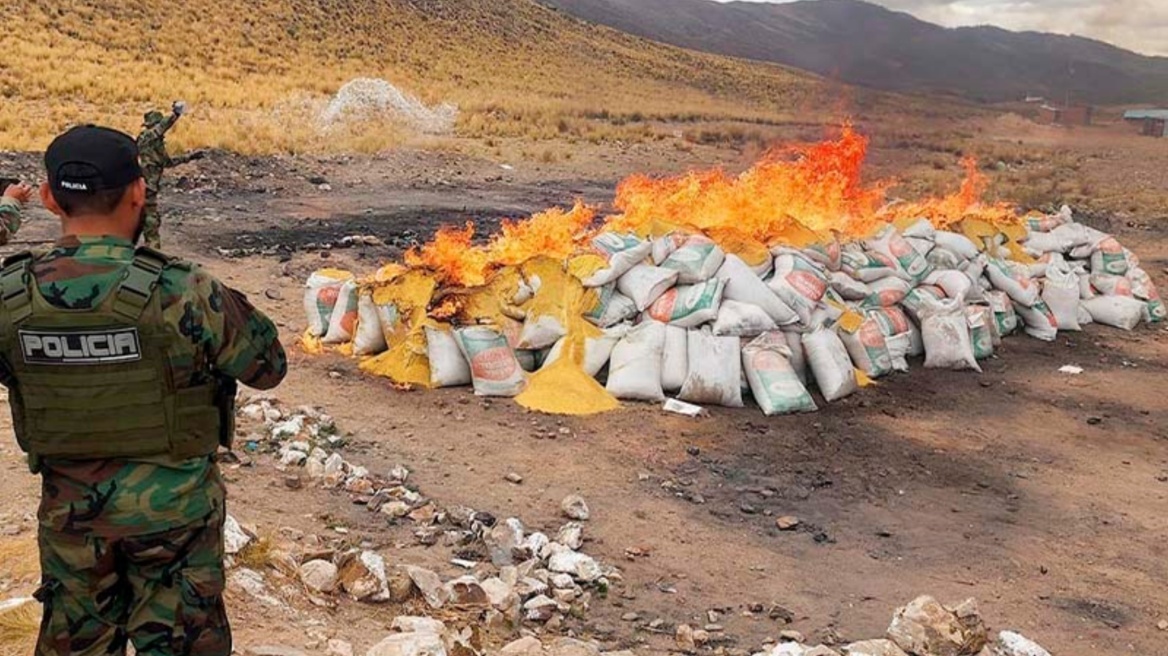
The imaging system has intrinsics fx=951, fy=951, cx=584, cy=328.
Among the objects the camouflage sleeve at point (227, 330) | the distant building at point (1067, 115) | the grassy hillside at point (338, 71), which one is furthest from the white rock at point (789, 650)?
the distant building at point (1067, 115)

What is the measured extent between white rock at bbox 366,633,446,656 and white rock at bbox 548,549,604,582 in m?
1.13

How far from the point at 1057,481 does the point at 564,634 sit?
326 centimetres

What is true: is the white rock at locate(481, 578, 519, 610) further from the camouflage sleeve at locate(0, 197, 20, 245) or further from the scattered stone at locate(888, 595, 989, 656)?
the camouflage sleeve at locate(0, 197, 20, 245)

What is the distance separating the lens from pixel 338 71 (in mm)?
32438

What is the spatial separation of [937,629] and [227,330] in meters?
2.60

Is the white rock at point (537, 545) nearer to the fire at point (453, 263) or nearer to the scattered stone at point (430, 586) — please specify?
the scattered stone at point (430, 586)

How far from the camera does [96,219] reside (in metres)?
1.85

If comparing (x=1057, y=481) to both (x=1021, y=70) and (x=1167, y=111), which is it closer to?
(x=1021, y=70)

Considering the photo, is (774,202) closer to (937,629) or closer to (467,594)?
(937,629)

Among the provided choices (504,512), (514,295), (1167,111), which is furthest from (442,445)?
(1167,111)

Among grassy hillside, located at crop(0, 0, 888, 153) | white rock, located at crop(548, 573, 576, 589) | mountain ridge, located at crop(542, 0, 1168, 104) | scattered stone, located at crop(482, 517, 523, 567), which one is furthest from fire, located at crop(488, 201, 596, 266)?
grassy hillside, located at crop(0, 0, 888, 153)

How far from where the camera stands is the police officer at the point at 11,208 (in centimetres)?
242

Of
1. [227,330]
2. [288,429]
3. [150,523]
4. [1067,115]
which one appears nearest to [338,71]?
[1067,115]

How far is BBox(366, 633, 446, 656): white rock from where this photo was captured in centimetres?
271
